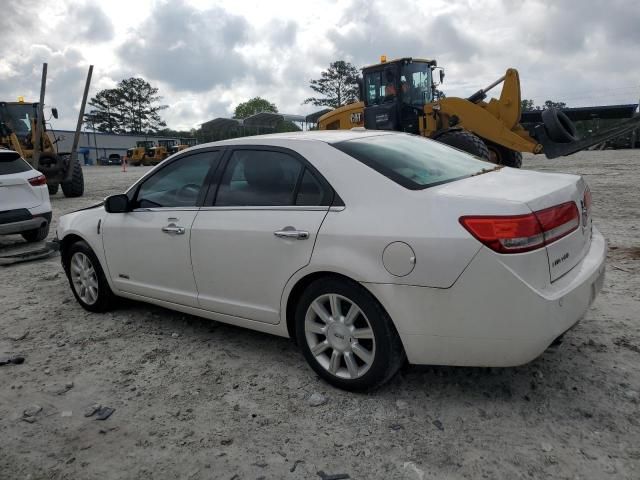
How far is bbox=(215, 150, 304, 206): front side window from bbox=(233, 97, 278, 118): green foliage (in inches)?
3673

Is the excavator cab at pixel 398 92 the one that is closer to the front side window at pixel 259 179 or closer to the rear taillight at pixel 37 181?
the rear taillight at pixel 37 181

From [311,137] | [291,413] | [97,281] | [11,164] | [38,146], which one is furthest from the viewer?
[38,146]

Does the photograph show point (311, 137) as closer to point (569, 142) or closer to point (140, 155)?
point (569, 142)

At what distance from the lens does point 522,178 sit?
3.10 metres

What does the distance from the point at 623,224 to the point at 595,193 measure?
352 cm

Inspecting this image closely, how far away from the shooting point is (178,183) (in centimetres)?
393

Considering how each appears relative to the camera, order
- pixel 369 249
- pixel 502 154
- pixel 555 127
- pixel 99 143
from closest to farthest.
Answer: pixel 369 249 → pixel 555 127 → pixel 502 154 → pixel 99 143

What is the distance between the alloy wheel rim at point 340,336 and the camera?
9.40ft

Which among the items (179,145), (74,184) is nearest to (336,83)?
(179,145)

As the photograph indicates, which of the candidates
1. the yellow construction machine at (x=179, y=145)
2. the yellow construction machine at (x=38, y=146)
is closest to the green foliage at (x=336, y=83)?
the yellow construction machine at (x=179, y=145)

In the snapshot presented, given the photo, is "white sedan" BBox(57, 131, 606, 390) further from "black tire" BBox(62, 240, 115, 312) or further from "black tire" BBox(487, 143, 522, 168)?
"black tire" BBox(487, 143, 522, 168)

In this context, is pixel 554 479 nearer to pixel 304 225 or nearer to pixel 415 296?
pixel 415 296

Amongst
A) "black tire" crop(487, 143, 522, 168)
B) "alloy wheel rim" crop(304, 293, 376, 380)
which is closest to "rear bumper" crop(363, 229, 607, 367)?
"alloy wheel rim" crop(304, 293, 376, 380)

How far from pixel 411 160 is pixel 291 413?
1638 millimetres
